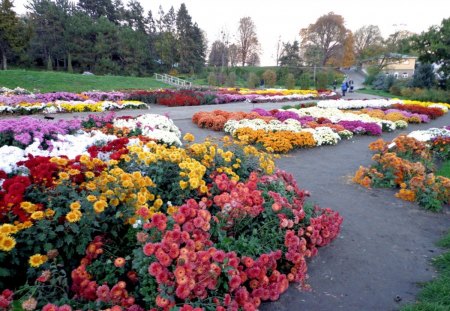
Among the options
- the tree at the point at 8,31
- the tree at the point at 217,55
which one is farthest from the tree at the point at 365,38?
the tree at the point at 8,31

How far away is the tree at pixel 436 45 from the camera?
2564cm

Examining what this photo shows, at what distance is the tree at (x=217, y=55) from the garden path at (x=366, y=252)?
184 ft

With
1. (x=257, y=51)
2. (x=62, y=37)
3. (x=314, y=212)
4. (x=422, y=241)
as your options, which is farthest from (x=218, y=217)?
(x=257, y=51)

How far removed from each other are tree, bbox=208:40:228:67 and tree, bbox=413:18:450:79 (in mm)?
35949

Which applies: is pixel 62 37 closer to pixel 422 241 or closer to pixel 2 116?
pixel 2 116

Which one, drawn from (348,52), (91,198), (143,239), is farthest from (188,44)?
(143,239)

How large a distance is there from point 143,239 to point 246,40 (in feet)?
214

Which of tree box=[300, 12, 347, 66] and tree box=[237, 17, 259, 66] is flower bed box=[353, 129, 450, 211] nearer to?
tree box=[300, 12, 347, 66]

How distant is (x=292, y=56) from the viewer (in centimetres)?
5569

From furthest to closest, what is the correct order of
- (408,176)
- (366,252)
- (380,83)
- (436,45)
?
(380,83)
(436,45)
(408,176)
(366,252)

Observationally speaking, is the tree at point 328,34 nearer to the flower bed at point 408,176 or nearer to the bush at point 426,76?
the bush at point 426,76

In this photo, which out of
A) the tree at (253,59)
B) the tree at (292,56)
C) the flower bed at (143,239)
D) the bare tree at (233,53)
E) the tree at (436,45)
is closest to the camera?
the flower bed at (143,239)

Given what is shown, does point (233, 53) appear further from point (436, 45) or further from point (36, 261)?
point (36, 261)

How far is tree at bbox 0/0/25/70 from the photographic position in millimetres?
35378
